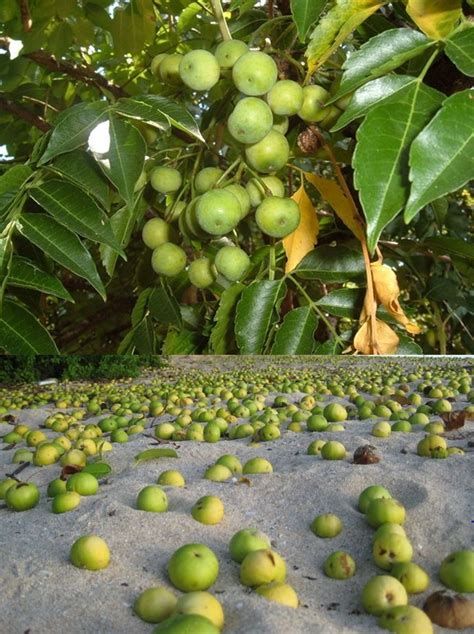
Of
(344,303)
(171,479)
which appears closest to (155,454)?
(171,479)

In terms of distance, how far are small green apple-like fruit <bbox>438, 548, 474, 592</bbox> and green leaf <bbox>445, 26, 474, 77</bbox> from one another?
0.64 metres

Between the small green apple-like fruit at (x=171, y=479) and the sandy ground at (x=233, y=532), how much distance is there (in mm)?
28

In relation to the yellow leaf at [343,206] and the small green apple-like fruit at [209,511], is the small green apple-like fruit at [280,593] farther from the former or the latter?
the yellow leaf at [343,206]

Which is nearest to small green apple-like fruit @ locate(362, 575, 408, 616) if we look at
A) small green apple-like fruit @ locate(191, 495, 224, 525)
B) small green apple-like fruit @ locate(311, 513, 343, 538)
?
small green apple-like fruit @ locate(311, 513, 343, 538)

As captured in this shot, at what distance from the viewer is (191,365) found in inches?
77.5

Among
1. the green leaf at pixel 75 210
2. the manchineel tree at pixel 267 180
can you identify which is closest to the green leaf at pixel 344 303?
the manchineel tree at pixel 267 180

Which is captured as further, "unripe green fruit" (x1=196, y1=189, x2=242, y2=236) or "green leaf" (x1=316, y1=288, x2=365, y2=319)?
"green leaf" (x1=316, y1=288, x2=365, y2=319)

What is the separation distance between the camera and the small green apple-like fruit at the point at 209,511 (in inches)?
47.9

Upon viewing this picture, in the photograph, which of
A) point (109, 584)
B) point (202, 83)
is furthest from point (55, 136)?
point (109, 584)

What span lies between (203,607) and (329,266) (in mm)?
812

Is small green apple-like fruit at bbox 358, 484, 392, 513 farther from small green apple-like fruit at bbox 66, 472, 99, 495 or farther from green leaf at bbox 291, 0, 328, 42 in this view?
green leaf at bbox 291, 0, 328, 42

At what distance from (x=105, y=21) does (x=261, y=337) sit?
4.50 ft

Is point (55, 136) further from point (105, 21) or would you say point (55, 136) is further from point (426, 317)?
point (426, 317)

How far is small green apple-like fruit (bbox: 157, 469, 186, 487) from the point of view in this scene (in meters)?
1.44
